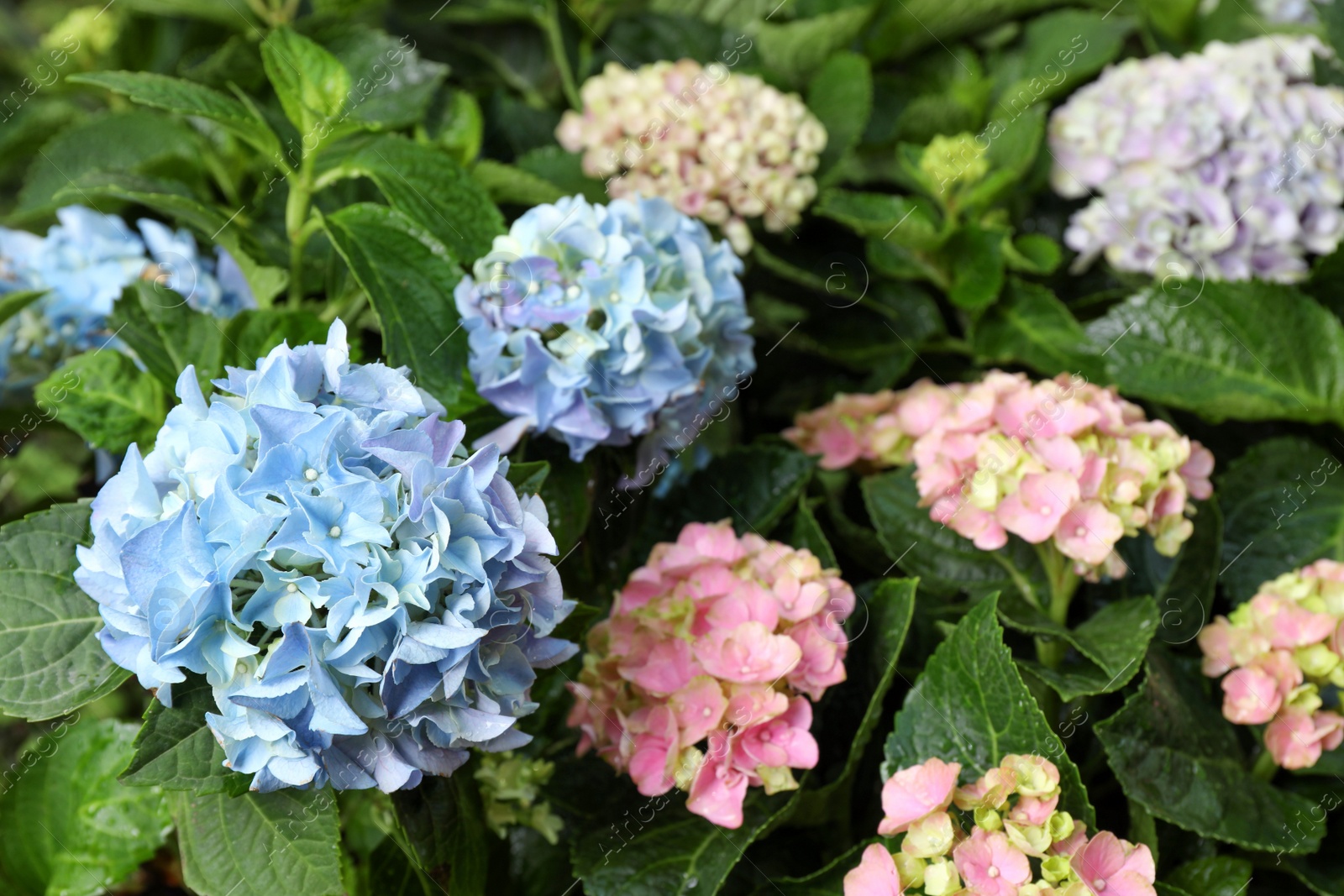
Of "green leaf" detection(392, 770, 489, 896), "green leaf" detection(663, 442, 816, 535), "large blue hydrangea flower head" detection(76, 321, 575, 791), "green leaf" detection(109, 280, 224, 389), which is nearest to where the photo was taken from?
"large blue hydrangea flower head" detection(76, 321, 575, 791)

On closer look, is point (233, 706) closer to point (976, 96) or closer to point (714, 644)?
point (714, 644)

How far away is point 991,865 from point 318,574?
36 cm

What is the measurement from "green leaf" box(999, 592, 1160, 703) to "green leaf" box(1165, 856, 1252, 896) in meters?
0.12

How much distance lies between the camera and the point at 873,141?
1.07 meters

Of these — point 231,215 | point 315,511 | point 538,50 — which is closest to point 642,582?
point 315,511

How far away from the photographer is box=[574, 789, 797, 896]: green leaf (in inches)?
24.5

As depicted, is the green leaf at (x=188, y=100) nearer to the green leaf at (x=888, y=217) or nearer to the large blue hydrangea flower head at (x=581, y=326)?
the large blue hydrangea flower head at (x=581, y=326)

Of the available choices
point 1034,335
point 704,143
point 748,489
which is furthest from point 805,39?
point 748,489

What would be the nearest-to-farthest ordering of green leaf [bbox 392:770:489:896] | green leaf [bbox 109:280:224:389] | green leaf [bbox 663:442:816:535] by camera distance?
1. green leaf [bbox 392:770:489:896]
2. green leaf [bbox 109:280:224:389]
3. green leaf [bbox 663:442:816:535]

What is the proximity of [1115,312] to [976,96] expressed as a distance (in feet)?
0.95

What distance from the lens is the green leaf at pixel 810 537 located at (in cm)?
74

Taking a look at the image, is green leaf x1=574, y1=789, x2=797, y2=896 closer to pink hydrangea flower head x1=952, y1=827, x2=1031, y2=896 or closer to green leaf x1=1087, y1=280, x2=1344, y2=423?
pink hydrangea flower head x1=952, y1=827, x2=1031, y2=896

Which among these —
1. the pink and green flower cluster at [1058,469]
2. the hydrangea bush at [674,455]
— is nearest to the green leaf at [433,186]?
the hydrangea bush at [674,455]

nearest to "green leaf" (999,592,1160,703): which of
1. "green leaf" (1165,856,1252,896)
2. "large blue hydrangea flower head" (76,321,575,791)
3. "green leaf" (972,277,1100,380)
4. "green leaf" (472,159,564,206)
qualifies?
"green leaf" (1165,856,1252,896)
